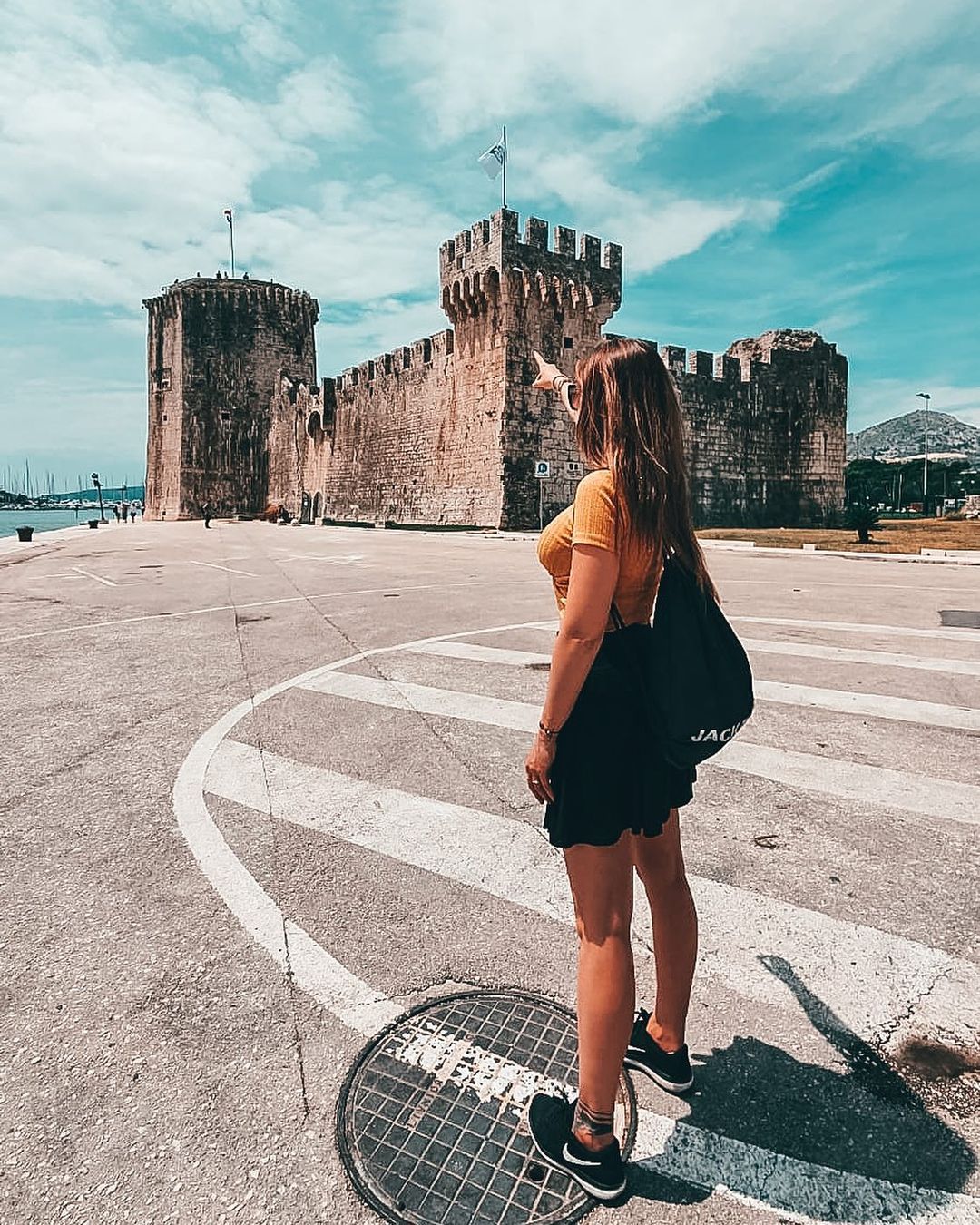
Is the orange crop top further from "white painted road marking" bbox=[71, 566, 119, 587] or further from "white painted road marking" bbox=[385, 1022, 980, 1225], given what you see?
"white painted road marking" bbox=[71, 566, 119, 587]

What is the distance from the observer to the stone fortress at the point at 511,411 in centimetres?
2830

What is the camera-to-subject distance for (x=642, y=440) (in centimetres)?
182

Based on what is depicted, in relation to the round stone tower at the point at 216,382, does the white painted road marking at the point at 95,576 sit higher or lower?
lower

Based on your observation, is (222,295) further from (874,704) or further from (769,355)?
(874,704)

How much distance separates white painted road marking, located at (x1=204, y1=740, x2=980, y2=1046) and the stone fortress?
53.6ft

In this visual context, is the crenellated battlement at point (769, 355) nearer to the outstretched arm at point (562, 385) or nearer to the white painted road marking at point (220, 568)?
the white painted road marking at point (220, 568)

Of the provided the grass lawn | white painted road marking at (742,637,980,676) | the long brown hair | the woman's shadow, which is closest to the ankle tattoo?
the woman's shadow

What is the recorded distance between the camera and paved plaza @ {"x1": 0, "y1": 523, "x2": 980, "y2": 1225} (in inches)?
69.4

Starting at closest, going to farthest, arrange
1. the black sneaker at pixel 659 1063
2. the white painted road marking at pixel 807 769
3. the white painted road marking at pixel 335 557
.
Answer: the black sneaker at pixel 659 1063 < the white painted road marking at pixel 807 769 < the white painted road marking at pixel 335 557

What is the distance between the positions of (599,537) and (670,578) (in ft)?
0.77

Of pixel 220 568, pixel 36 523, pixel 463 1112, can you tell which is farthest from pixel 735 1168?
pixel 36 523

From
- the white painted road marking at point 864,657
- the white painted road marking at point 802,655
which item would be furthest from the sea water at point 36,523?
the white painted road marking at point 864,657

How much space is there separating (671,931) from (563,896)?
955 mm

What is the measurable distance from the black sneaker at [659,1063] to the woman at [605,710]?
25 centimetres
